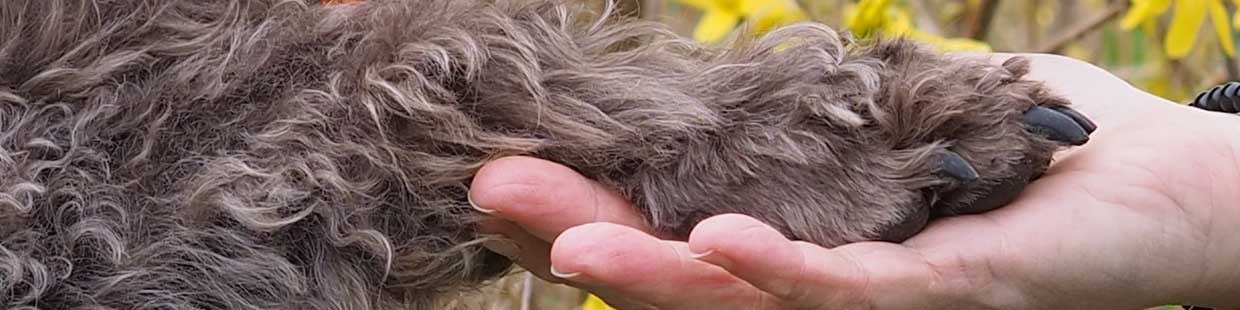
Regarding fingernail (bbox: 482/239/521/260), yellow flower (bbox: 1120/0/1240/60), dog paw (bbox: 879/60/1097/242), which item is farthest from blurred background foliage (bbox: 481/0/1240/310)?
fingernail (bbox: 482/239/521/260)

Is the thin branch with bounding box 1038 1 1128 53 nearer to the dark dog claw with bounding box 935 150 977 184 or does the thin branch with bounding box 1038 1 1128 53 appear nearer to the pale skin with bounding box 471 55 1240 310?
the pale skin with bounding box 471 55 1240 310

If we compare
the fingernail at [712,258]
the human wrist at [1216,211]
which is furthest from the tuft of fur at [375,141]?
the human wrist at [1216,211]

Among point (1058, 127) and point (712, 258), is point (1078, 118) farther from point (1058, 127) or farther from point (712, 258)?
point (712, 258)

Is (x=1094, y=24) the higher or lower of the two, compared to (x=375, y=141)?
lower

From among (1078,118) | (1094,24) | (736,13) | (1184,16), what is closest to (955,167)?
(1078,118)

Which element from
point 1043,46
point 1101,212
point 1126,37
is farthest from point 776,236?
point 1126,37
